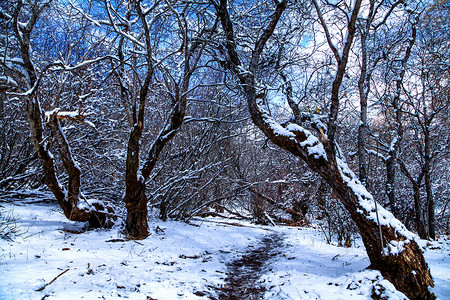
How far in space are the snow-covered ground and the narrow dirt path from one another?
0.43 ft

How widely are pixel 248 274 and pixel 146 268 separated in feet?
5.75

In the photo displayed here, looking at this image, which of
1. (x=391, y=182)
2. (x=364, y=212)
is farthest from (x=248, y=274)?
(x=391, y=182)

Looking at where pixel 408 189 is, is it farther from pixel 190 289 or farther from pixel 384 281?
pixel 190 289

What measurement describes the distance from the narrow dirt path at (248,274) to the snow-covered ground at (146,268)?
0.13 meters

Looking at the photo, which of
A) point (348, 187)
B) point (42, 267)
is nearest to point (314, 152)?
point (348, 187)

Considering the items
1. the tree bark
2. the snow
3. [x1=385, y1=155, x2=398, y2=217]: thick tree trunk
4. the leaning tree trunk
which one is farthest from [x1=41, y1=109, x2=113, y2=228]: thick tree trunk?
[x1=385, y1=155, x2=398, y2=217]: thick tree trunk

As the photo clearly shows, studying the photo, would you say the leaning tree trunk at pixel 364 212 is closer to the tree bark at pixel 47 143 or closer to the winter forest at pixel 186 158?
the winter forest at pixel 186 158

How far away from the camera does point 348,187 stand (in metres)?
3.82

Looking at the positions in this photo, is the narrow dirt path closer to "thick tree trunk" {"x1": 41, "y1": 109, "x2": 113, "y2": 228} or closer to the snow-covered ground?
the snow-covered ground

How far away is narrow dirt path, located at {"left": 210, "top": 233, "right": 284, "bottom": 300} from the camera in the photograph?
3367 millimetres

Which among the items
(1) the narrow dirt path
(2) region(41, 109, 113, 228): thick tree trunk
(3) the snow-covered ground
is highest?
(2) region(41, 109, 113, 228): thick tree trunk

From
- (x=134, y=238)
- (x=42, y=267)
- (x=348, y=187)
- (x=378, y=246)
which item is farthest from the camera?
(x=134, y=238)

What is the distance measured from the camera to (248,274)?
4.29 meters

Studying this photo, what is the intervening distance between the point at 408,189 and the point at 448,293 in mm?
9985
